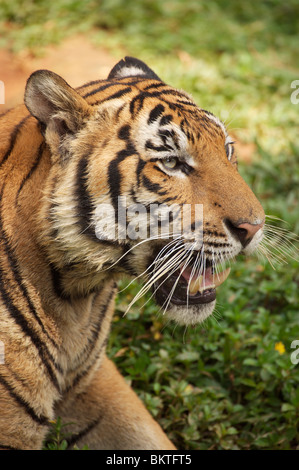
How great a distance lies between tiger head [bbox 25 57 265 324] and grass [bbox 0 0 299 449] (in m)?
0.62

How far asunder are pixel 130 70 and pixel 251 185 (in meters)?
2.18

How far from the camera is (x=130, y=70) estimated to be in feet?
9.32

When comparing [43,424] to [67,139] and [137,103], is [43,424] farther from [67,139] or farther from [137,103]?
[137,103]

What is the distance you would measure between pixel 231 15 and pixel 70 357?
19.2 ft

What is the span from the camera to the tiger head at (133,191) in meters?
2.27

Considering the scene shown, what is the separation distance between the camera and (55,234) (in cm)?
228

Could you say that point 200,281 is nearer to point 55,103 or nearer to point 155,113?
point 155,113

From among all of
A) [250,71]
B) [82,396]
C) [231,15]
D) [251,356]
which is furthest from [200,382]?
[231,15]

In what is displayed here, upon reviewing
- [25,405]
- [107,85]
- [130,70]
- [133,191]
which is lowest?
[25,405]

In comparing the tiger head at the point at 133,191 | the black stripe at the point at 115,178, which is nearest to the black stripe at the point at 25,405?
the tiger head at the point at 133,191

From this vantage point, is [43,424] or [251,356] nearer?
[43,424]

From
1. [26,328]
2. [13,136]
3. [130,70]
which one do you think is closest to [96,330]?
[26,328]

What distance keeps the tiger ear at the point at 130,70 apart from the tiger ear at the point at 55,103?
567 mm

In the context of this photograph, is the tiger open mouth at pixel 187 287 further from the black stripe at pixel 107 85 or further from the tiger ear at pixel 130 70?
the tiger ear at pixel 130 70
